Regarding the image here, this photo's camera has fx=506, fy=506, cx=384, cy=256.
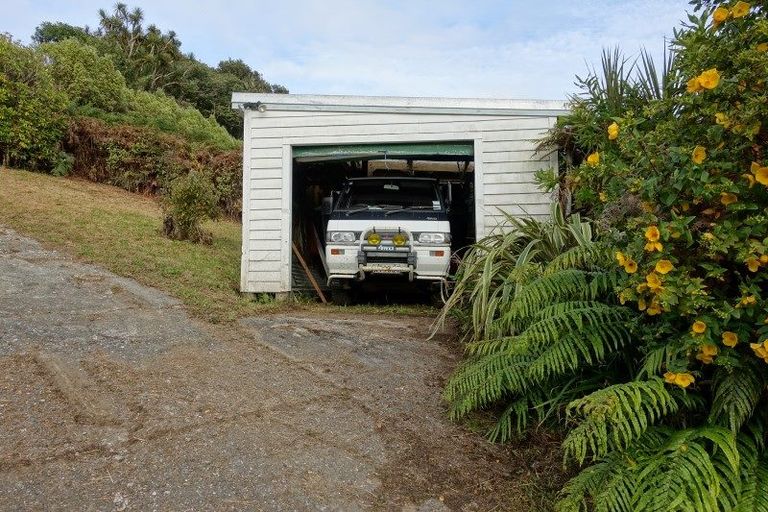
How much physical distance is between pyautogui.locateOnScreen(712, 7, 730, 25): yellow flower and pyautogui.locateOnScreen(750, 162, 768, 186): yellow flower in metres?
0.64

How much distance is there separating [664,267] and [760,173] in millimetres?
488

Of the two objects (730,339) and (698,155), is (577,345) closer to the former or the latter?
(730,339)

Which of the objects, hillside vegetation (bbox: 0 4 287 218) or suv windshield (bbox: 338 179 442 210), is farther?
hillside vegetation (bbox: 0 4 287 218)

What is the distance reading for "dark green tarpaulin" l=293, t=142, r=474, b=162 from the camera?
7.15 metres

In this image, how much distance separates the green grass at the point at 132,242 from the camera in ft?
22.2

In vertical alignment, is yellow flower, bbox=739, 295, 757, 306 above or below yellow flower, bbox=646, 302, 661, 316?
above

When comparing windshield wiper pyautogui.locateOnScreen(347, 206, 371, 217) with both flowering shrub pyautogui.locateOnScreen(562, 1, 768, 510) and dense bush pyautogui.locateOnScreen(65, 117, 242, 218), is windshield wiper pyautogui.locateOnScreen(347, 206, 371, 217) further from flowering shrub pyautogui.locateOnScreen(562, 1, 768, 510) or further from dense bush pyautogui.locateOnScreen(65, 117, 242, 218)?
dense bush pyautogui.locateOnScreen(65, 117, 242, 218)

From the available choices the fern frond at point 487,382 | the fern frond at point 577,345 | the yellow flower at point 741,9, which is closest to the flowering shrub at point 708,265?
the yellow flower at point 741,9

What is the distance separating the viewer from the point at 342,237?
6.91m

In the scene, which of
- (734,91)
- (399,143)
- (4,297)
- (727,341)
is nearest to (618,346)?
(727,341)

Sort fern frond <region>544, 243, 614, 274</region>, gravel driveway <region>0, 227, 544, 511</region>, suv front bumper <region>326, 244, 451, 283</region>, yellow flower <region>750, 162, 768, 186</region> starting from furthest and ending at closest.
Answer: suv front bumper <region>326, 244, 451, 283</region> < fern frond <region>544, 243, 614, 274</region> < gravel driveway <region>0, 227, 544, 511</region> < yellow flower <region>750, 162, 768, 186</region>

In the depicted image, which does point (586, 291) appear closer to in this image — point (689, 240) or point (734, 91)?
point (689, 240)

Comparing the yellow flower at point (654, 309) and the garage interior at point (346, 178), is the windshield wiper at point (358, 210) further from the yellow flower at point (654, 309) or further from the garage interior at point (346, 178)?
the yellow flower at point (654, 309)

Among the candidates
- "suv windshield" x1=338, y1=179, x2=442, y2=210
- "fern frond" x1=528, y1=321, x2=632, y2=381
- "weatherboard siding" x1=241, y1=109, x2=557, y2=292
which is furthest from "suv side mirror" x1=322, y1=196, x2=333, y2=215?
"fern frond" x1=528, y1=321, x2=632, y2=381
